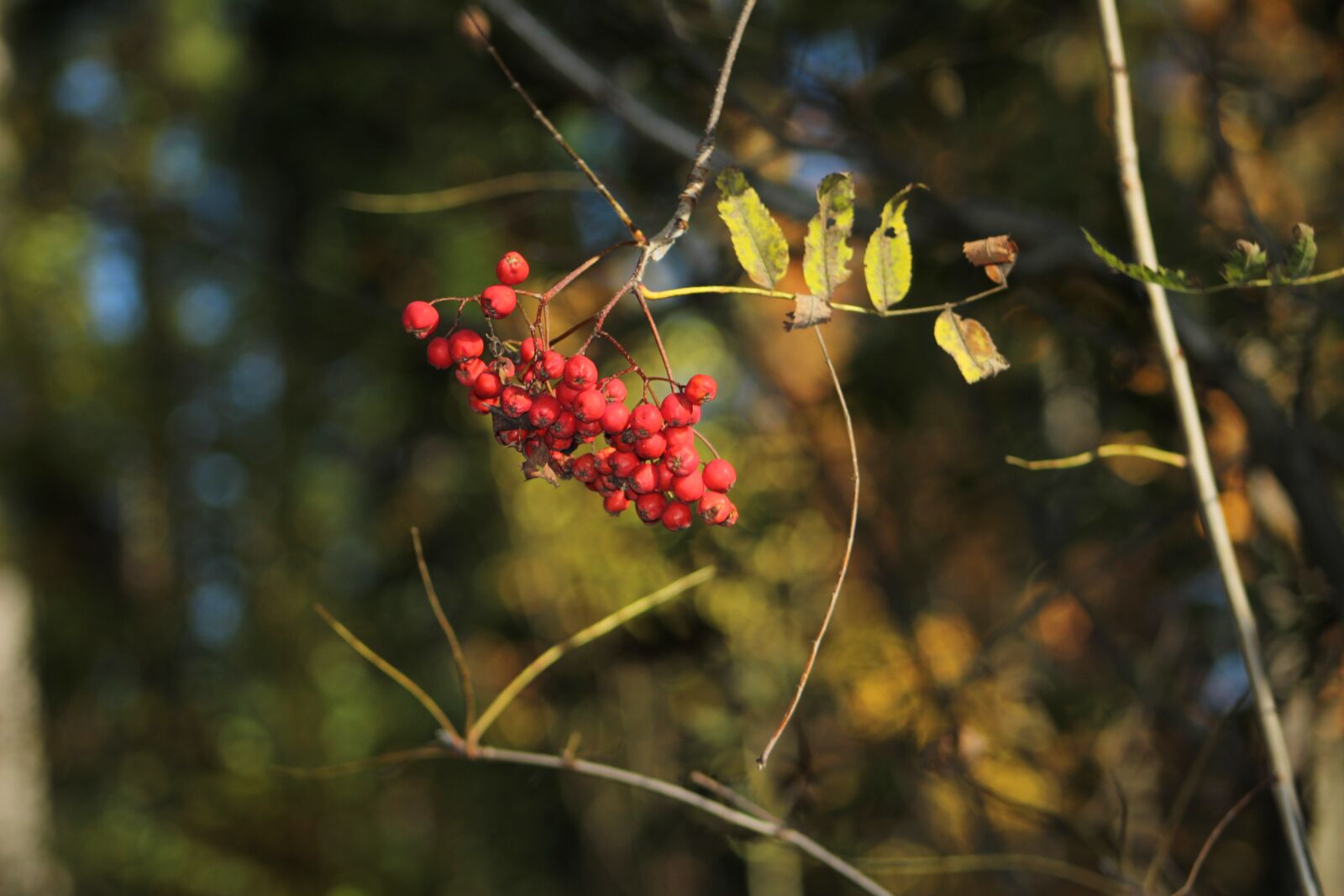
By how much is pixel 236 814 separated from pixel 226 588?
2136mm

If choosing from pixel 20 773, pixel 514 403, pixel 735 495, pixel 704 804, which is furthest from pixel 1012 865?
pixel 20 773

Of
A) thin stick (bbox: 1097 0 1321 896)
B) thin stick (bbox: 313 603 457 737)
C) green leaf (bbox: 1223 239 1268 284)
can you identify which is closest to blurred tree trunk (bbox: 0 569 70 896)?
thin stick (bbox: 313 603 457 737)

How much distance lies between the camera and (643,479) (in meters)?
0.63

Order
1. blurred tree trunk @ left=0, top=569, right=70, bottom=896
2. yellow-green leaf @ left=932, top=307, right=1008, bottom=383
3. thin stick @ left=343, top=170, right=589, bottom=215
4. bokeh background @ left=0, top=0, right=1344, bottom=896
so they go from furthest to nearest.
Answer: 1. blurred tree trunk @ left=0, top=569, right=70, bottom=896
2. bokeh background @ left=0, top=0, right=1344, bottom=896
3. thin stick @ left=343, top=170, right=589, bottom=215
4. yellow-green leaf @ left=932, top=307, right=1008, bottom=383

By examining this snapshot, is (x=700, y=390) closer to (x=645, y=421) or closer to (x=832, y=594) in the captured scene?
(x=645, y=421)

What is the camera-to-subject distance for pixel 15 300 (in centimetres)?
529

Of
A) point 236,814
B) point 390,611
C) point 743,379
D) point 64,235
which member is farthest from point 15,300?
point 743,379

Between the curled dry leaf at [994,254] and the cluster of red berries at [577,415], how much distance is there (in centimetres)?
19

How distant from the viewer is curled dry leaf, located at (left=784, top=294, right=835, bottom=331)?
0.50m

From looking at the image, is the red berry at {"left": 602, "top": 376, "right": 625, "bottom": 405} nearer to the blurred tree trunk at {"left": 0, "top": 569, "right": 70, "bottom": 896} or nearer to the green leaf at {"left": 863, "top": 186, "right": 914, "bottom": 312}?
the green leaf at {"left": 863, "top": 186, "right": 914, "bottom": 312}

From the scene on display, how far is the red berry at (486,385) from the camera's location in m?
0.61

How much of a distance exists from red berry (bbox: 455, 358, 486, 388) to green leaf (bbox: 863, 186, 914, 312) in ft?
0.86

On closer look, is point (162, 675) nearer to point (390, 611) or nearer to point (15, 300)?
point (390, 611)

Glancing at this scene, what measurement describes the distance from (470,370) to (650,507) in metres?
0.16
